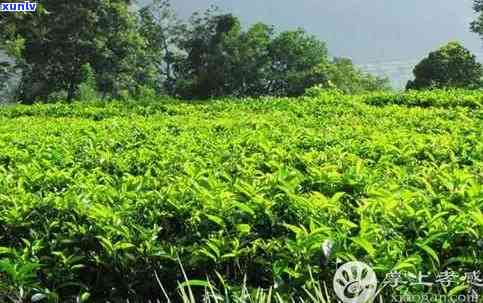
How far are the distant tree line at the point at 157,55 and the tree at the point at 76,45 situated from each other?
0.17ft

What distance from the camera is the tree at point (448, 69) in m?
29.3

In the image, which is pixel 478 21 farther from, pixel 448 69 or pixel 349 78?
pixel 349 78

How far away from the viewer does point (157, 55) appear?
1825 inches

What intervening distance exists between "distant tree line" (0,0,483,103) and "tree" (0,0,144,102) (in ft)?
0.17

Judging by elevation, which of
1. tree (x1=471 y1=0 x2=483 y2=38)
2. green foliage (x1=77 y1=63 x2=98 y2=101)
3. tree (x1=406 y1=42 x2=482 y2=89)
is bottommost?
green foliage (x1=77 y1=63 x2=98 y2=101)

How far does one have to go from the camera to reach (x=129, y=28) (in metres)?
36.6

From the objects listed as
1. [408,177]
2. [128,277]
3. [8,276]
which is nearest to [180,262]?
[128,277]

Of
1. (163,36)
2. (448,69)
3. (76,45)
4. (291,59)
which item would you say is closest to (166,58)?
(163,36)

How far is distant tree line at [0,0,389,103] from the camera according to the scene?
34.4 m

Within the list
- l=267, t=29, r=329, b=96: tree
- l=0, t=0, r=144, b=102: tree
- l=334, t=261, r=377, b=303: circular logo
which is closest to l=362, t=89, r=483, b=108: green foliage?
l=334, t=261, r=377, b=303: circular logo

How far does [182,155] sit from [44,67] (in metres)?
33.1

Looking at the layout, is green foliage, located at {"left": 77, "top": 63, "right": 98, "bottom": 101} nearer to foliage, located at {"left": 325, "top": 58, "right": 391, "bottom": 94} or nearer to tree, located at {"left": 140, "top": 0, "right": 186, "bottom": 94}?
tree, located at {"left": 140, "top": 0, "right": 186, "bottom": 94}

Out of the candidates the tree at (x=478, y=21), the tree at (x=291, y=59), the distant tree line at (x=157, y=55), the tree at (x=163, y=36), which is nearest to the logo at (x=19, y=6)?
the distant tree line at (x=157, y=55)

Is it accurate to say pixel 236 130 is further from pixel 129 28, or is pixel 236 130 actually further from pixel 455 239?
pixel 129 28
